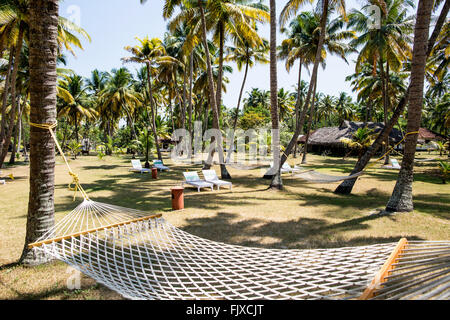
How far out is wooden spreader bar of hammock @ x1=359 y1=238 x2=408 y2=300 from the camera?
1.93 m

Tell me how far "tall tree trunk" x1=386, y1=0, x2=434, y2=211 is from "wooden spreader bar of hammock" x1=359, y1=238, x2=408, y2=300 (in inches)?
158

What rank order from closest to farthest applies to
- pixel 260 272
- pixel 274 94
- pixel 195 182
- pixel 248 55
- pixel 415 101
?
1. pixel 260 272
2. pixel 415 101
3. pixel 274 94
4. pixel 195 182
5. pixel 248 55

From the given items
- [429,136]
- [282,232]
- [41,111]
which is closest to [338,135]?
[429,136]

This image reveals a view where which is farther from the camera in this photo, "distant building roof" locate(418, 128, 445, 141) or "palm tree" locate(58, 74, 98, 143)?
"distant building roof" locate(418, 128, 445, 141)

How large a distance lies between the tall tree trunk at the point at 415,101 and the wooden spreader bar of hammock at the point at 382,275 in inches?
158

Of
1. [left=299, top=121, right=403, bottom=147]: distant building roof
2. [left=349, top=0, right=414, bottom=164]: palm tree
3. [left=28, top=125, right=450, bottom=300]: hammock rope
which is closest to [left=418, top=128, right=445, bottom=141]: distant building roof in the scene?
[left=299, top=121, right=403, bottom=147]: distant building roof

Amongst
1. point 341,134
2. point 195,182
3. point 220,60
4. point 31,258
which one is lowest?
point 31,258

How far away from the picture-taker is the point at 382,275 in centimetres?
213

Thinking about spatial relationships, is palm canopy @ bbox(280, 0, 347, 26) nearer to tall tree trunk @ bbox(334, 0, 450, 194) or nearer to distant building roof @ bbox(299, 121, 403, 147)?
tall tree trunk @ bbox(334, 0, 450, 194)

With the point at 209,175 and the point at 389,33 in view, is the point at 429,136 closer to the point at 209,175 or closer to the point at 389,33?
the point at 389,33

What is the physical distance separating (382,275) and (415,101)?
531cm

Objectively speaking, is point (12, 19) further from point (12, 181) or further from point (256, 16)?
point (256, 16)

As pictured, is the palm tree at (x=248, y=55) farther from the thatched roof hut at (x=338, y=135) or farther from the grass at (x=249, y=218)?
the thatched roof hut at (x=338, y=135)

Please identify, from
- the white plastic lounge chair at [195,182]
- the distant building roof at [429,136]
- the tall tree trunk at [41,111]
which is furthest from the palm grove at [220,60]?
the distant building roof at [429,136]
